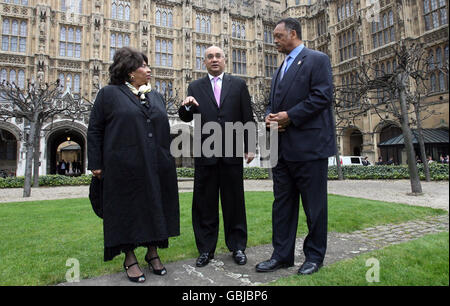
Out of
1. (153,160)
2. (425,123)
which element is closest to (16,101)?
(153,160)

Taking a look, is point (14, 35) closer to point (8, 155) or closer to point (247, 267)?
point (8, 155)

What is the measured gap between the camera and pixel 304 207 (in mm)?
2732

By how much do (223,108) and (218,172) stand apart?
69 cm

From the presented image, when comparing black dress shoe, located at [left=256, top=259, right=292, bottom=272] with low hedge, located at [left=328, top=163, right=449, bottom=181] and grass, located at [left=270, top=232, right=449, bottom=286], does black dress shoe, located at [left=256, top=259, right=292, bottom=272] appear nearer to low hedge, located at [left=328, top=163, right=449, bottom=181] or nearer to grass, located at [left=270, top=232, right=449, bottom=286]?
grass, located at [left=270, top=232, right=449, bottom=286]

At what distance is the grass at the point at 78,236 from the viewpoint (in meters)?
2.73

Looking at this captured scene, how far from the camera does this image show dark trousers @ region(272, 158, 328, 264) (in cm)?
263

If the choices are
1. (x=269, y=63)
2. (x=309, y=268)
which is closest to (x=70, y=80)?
(x=269, y=63)

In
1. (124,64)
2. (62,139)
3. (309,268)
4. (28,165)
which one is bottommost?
(309,268)

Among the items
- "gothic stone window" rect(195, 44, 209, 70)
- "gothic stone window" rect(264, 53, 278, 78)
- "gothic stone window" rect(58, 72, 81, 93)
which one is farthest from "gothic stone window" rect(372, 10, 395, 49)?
"gothic stone window" rect(58, 72, 81, 93)

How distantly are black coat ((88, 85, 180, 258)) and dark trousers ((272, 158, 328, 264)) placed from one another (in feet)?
3.28

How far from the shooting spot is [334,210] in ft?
19.0

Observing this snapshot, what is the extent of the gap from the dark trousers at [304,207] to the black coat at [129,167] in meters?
1.00

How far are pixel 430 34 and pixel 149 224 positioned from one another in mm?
27175

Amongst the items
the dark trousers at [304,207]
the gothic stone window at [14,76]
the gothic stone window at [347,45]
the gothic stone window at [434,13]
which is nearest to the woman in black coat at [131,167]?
the dark trousers at [304,207]
